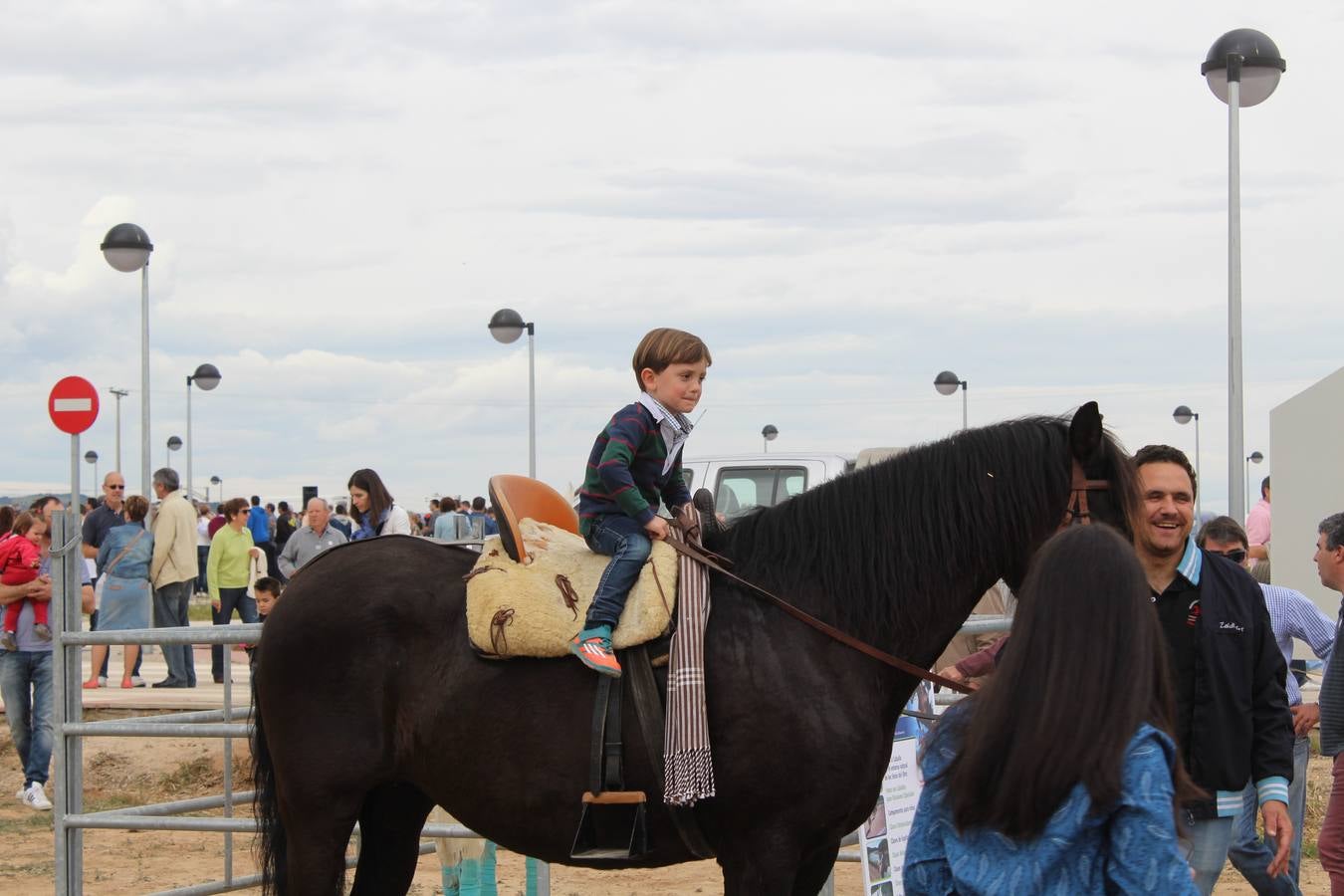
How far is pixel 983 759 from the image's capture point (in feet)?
7.82

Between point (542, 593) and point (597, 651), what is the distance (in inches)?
12.6

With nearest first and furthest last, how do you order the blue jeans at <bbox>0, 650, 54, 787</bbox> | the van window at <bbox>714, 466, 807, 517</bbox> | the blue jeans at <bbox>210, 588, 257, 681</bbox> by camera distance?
the blue jeans at <bbox>0, 650, 54, 787</bbox>, the van window at <bbox>714, 466, 807, 517</bbox>, the blue jeans at <bbox>210, 588, 257, 681</bbox>

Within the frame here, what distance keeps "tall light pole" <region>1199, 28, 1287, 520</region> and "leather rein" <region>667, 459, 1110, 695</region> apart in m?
8.51

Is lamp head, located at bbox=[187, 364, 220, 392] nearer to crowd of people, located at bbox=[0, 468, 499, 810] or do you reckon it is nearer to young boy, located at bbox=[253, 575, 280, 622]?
crowd of people, located at bbox=[0, 468, 499, 810]

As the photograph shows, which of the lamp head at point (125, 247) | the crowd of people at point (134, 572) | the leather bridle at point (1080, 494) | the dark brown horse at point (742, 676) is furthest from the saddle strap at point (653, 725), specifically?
the lamp head at point (125, 247)

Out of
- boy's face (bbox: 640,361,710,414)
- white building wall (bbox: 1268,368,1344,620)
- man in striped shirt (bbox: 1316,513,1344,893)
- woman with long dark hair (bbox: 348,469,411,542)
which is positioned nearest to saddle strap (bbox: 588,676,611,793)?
boy's face (bbox: 640,361,710,414)

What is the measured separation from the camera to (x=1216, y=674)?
4.04 m

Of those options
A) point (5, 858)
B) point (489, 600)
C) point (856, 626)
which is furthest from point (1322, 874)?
point (5, 858)

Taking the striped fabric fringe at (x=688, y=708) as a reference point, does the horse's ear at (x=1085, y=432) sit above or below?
above

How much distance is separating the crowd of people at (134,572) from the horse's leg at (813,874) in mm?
6071

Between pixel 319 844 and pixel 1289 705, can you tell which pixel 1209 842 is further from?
pixel 319 844

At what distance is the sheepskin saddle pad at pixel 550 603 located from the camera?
4270 mm

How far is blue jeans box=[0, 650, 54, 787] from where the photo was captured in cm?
1055

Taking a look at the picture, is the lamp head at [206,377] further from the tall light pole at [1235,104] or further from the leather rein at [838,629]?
the leather rein at [838,629]
